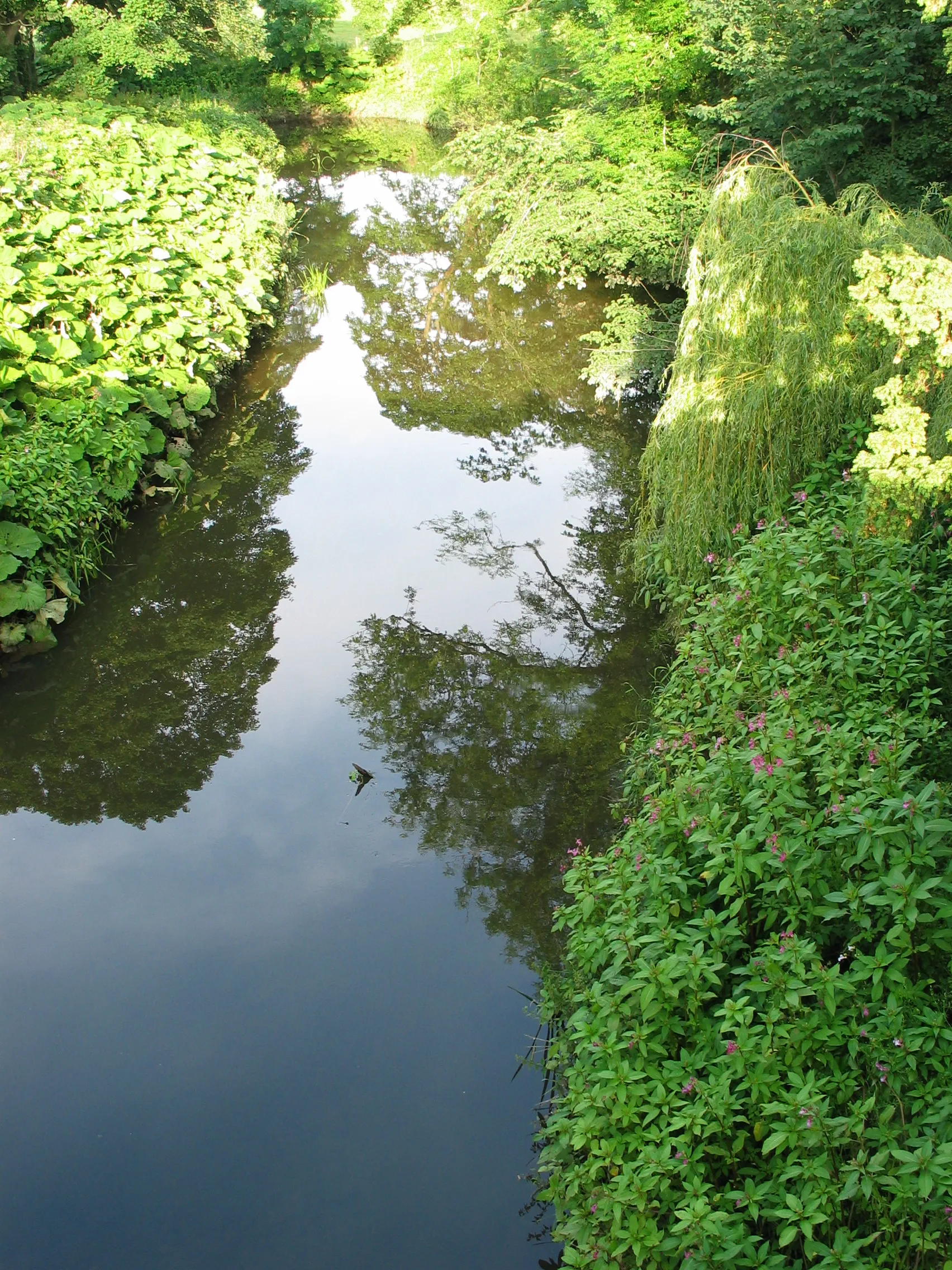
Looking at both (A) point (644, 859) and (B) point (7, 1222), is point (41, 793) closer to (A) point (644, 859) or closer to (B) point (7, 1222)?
(B) point (7, 1222)

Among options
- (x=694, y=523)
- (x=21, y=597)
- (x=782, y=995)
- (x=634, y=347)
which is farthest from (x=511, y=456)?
(x=782, y=995)

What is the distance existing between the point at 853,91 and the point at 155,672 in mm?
7764

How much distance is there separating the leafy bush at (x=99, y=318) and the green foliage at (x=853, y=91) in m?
6.05

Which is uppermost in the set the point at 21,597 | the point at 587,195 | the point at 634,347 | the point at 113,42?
the point at 113,42

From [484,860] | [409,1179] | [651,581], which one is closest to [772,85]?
[651,581]

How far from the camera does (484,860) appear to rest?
5.75m

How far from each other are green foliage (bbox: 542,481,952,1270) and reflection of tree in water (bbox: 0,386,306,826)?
321 centimetres

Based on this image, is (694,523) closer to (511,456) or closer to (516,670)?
(516,670)

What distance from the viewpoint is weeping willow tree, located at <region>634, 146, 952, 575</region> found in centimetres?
625

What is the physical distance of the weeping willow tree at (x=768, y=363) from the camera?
6.25 m

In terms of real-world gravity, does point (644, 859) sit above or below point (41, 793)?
below

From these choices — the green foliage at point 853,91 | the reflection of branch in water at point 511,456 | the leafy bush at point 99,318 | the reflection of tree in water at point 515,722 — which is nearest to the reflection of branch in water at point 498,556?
the reflection of tree in water at point 515,722

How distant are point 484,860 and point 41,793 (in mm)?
2833

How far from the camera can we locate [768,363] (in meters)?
6.43
